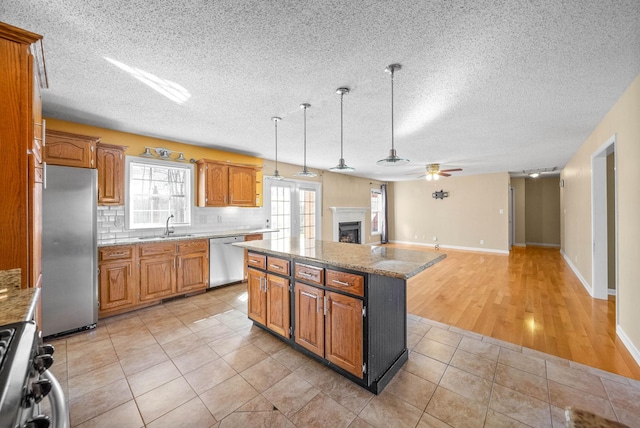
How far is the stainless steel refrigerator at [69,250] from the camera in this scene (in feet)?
8.64

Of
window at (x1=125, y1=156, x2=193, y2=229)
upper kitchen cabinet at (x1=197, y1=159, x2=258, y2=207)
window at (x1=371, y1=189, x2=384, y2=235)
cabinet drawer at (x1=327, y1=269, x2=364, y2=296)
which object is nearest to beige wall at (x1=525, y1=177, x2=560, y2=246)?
window at (x1=371, y1=189, x2=384, y2=235)

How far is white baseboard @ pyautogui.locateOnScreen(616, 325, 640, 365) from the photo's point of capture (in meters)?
2.23

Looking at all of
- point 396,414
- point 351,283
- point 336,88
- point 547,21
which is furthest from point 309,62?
point 396,414

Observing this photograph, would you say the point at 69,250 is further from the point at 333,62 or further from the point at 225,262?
the point at 333,62

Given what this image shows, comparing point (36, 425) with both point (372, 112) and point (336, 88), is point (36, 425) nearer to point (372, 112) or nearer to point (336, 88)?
point (336, 88)

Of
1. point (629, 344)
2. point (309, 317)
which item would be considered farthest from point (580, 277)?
point (309, 317)

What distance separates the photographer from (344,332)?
1.97 m

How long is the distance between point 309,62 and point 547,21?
150cm

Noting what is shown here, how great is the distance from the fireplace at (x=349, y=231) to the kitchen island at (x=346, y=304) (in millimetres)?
5079

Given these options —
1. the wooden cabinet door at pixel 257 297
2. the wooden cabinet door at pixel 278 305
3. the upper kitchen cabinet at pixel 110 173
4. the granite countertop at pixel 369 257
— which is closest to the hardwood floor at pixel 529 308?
the granite countertop at pixel 369 257

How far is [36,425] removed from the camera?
0.63 m

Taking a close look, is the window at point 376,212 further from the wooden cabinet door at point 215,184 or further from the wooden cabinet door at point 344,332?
the wooden cabinet door at point 344,332

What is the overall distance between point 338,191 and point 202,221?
13.4ft

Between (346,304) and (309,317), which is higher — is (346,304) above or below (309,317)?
above
